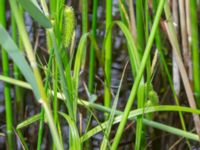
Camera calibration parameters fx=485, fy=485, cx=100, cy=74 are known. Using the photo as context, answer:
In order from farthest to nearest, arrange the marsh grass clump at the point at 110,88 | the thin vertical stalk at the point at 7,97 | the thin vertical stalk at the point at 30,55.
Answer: the thin vertical stalk at the point at 7,97 → the marsh grass clump at the point at 110,88 → the thin vertical stalk at the point at 30,55

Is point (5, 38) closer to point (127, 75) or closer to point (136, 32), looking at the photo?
point (136, 32)

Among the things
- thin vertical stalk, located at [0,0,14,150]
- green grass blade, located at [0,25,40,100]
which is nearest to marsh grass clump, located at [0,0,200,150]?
thin vertical stalk, located at [0,0,14,150]

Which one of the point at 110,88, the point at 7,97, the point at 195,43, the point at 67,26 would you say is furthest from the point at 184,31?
the point at 67,26

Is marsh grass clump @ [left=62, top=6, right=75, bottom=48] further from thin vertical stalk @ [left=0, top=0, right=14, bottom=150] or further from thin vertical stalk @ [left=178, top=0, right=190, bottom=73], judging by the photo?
thin vertical stalk @ [left=178, top=0, right=190, bottom=73]

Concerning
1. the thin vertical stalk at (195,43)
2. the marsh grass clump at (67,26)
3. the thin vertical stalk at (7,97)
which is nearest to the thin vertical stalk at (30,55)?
the marsh grass clump at (67,26)

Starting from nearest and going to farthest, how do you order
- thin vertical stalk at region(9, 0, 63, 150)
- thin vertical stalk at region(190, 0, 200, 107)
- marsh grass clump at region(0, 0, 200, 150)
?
1. thin vertical stalk at region(9, 0, 63, 150)
2. marsh grass clump at region(0, 0, 200, 150)
3. thin vertical stalk at region(190, 0, 200, 107)

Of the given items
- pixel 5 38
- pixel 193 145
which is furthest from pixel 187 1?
pixel 5 38

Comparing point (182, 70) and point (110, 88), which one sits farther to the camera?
point (110, 88)

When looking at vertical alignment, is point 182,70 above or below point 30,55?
below

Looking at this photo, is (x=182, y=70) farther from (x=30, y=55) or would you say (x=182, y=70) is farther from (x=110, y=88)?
(x=30, y=55)

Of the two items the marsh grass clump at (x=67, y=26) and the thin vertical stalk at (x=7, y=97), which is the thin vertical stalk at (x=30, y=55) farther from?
the thin vertical stalk at (x=7, y=97)

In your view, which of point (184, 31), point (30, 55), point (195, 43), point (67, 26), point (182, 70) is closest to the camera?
point (30, 55)
